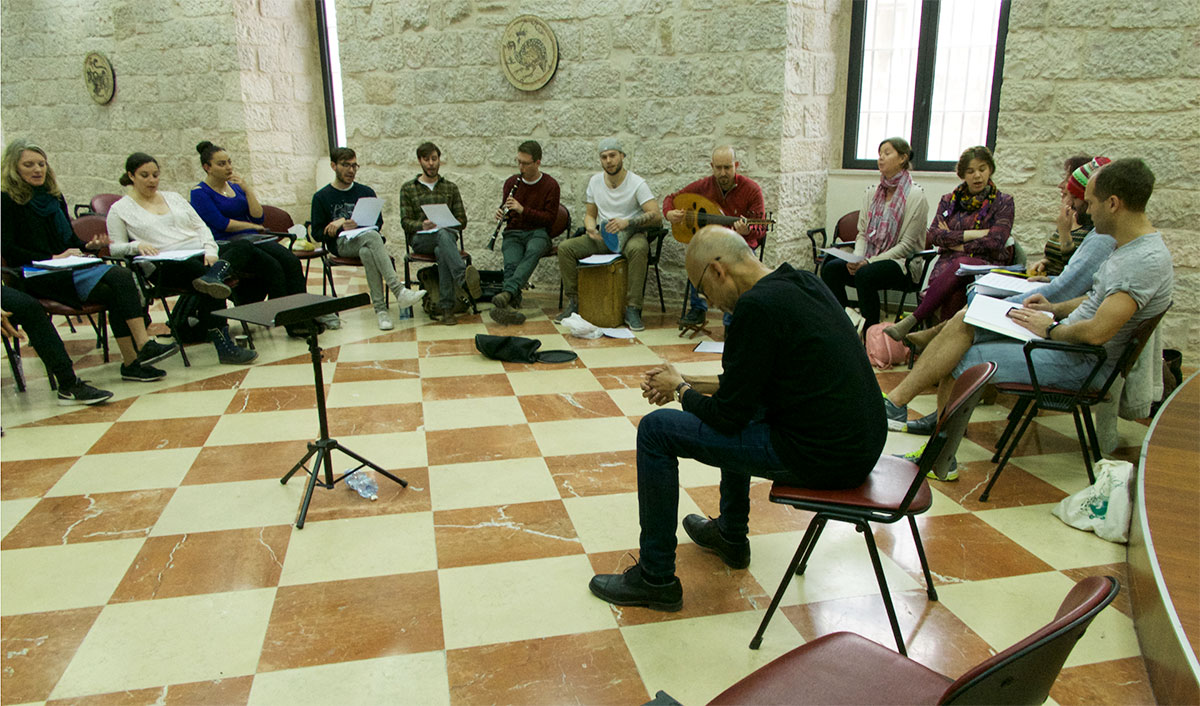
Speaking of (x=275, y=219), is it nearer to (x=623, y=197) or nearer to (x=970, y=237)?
(x=623, y=197)

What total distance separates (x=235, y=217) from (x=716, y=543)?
13.8 feet

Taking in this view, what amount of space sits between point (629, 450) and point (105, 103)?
7.93m

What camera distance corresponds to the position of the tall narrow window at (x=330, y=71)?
8.05m

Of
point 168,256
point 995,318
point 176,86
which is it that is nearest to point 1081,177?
point 995,318

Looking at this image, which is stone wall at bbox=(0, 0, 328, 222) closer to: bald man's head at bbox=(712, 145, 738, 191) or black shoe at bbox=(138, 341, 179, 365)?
black shoe at bbox=(138, 341, 179, 365)

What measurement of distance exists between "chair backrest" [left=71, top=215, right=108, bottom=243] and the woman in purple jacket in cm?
494

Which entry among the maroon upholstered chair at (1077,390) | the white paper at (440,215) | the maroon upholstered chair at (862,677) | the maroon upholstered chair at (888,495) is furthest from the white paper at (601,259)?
the maroon upholstered chair at (862,677)

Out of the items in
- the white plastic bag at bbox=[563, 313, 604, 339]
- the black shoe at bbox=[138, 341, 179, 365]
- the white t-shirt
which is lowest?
the white plastic bag at bbox=[563, 313, 604, 339]

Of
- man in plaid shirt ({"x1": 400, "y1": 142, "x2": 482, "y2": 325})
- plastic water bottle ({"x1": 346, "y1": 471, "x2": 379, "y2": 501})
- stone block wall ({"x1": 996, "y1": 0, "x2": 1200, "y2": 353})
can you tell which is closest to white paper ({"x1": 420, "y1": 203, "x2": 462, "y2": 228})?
man in plaid shirt ({"x1": 400, "y1": 142, "x2": 482, "y2": 325})

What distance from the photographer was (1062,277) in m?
3.14

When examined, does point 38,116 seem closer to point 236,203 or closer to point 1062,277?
point 236,203

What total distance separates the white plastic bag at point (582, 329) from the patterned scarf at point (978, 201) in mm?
2278

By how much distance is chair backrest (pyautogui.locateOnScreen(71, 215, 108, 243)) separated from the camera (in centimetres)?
496

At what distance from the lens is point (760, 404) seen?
6.37 feet
